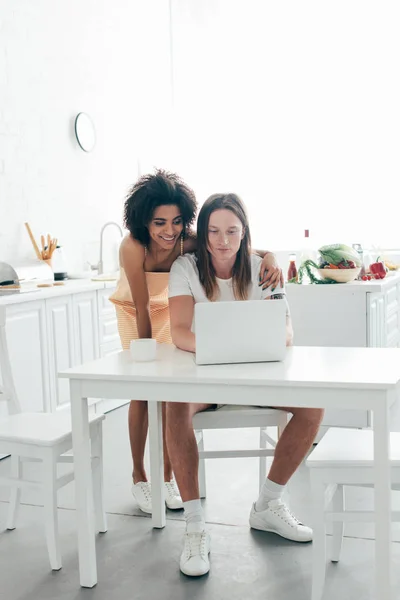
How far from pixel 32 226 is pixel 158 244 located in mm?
2040

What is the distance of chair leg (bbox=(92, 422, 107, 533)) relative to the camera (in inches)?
95.3

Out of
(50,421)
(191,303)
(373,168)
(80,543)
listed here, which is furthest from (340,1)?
(80,543)

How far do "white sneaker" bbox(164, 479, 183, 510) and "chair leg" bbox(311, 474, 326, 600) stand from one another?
0.86m

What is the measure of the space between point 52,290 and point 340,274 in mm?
1484

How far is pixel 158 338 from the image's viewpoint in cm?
288

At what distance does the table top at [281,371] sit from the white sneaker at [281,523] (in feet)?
1.85

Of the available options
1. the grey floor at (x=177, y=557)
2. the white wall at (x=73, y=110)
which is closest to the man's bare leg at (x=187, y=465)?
the grey floor at (x=177, y=557)

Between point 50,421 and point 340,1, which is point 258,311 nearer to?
point 50,421

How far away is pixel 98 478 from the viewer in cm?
247

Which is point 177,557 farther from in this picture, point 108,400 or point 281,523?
point 108,400

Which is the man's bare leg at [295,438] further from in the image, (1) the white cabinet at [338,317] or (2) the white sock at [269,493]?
(1) the white cabinet at [338,317]

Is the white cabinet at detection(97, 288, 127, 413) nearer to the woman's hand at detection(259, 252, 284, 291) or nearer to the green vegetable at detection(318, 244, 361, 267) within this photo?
the green vegetable at detection(318, 244, 361, 267)

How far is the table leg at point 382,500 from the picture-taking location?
176cm

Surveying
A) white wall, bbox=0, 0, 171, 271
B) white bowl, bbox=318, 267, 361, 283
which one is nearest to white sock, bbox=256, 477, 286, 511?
white bowl, bbox=318, 267, 361, 283
